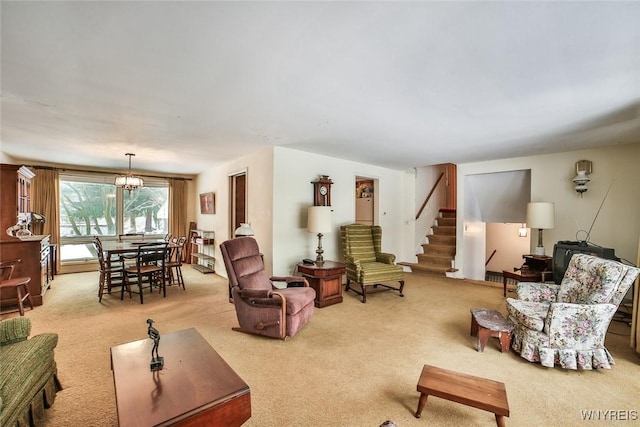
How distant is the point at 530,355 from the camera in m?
2.47

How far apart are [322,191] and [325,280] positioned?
1.52m

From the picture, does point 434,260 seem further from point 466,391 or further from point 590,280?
point 466,391

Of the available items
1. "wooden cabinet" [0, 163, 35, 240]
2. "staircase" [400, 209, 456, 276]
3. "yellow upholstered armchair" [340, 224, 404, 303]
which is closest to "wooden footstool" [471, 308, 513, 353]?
"yellow upholstered armchair" [340, 224, 404, 303]

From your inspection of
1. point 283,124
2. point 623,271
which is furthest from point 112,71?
point 623,271

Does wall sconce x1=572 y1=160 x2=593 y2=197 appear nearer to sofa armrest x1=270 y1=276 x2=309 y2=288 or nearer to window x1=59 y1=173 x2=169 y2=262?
sofa armrest x1=270 y1=276 x2=309 y2=288

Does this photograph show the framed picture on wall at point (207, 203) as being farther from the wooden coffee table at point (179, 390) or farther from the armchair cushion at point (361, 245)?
the wooden coffee table at point (179, 390)

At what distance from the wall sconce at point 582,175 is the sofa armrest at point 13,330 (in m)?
6.67

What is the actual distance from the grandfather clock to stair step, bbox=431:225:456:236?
3444mm

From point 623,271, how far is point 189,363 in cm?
353

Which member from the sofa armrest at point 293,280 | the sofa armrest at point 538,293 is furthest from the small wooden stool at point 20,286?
the sofa armrest at point 538,293

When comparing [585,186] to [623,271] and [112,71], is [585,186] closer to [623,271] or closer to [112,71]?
[623,271]

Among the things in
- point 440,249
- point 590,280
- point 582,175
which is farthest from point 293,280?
point 582,175

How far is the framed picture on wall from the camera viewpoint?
6.29 metres

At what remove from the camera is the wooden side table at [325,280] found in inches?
154
